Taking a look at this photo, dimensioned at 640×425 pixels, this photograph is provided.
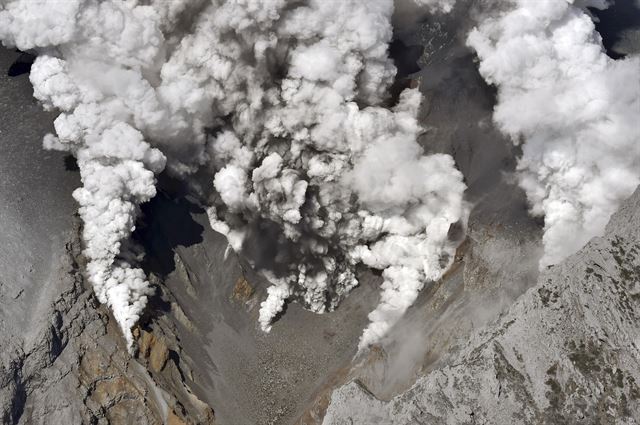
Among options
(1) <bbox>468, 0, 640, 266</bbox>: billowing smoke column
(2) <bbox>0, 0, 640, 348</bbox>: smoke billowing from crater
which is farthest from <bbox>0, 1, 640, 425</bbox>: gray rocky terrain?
(1) <bbox>468, 0, 640, 266</bbox>: billowing smoke column

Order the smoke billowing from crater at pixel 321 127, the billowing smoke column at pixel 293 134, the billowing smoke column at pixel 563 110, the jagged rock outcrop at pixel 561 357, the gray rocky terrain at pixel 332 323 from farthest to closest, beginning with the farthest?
the billowing smoke column at pixel 293 134 → the smoke billowing from crater at pixel 321 127 → the billowing smoke column at pixel 563 110 → the gray rocky terrain at pixel 332 323 → the jagged rock outcrop at pixel 561 357

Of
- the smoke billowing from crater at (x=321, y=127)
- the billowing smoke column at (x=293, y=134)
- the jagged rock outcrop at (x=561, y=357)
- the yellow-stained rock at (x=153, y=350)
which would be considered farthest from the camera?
the billowing smoke column at (x=293, y=134)

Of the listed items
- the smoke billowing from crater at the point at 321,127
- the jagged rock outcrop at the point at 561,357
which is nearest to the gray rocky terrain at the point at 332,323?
the jagged rock outcrop at the point at 561,357

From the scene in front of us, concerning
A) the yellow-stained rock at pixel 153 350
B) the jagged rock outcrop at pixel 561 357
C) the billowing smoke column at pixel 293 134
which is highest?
the jagged rock outcrop at pixel 561 357

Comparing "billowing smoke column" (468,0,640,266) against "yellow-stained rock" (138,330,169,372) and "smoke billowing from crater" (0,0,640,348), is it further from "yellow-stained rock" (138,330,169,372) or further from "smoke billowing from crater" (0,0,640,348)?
"yellow-stained rock" (138,330,169,372)

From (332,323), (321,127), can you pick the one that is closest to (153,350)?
(332,323)

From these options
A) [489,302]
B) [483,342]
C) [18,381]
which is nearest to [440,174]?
[489,302]

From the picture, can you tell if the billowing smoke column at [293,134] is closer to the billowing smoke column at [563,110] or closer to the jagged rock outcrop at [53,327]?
the jagged rock outcrop at [53,327]
